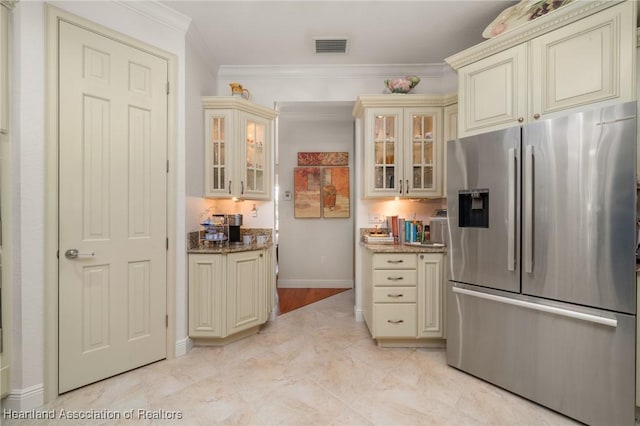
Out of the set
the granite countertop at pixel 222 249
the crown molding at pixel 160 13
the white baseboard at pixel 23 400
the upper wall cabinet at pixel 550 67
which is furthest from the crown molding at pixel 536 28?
the white baseboard at pixel 23 400

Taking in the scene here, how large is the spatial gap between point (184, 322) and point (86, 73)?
81.7 inches

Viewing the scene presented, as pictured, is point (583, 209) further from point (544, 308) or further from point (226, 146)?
point (226, 146)

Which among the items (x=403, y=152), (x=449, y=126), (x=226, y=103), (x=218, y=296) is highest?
(x=226, y=103)

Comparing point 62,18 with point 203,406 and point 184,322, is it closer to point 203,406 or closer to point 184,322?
point 184,322

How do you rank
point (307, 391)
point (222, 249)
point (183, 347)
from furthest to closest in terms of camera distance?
point (222, 249)
point (183, 347)
point (307, 391)

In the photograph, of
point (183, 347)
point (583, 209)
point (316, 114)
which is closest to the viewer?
point (583, 209)

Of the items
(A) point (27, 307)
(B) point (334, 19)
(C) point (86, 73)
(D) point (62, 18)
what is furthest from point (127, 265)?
(B) point (334, 19)

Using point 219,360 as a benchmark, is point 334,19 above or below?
above

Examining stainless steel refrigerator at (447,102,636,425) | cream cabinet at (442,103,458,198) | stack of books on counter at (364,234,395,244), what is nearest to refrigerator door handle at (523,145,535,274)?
stainless steel refrigerator at (447,102,636,425)

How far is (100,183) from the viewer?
202 centimetres

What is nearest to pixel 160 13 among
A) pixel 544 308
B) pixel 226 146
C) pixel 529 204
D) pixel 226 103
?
pixel 226 103

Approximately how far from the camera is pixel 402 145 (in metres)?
2.88

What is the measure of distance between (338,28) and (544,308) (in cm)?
272

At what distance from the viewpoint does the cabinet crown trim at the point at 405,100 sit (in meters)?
2.82
